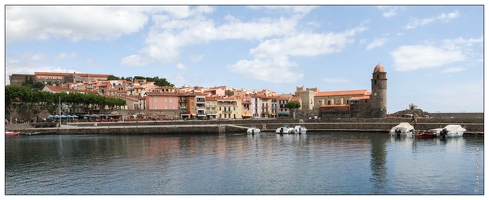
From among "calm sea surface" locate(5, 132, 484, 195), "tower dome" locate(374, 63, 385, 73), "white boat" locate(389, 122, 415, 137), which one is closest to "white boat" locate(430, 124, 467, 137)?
"white boat" locate(389, 122, 415, 137)

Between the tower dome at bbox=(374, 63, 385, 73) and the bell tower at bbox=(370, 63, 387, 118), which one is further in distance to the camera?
the tower dome at bbox=(374, 63, 385, 73)

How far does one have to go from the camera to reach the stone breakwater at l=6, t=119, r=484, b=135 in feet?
169

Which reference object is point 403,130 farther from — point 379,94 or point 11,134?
point 11,134

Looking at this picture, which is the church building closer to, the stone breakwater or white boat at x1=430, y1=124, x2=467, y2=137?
the stone breakwater

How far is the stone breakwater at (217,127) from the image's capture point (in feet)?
169

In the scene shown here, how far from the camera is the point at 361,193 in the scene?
18.6 m

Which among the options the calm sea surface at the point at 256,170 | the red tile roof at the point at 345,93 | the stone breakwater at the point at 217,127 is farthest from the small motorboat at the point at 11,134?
the red tile roof at the point at 345,93

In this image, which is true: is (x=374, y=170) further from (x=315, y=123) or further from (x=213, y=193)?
(x=315, y=123)

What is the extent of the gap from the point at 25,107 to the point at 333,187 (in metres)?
65.3

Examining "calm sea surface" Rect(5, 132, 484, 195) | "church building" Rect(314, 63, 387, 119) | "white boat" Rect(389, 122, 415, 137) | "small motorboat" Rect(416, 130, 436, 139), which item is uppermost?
"church building" Rect(314, 63, 387, 119)

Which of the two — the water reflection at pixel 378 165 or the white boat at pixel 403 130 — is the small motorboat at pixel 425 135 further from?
the water reflection at pixel 378 165

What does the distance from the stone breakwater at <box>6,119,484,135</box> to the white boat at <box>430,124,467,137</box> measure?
2.04 m

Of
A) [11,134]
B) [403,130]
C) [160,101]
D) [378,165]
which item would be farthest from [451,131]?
[160,101]

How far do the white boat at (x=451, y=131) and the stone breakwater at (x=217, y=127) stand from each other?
6.69ft
